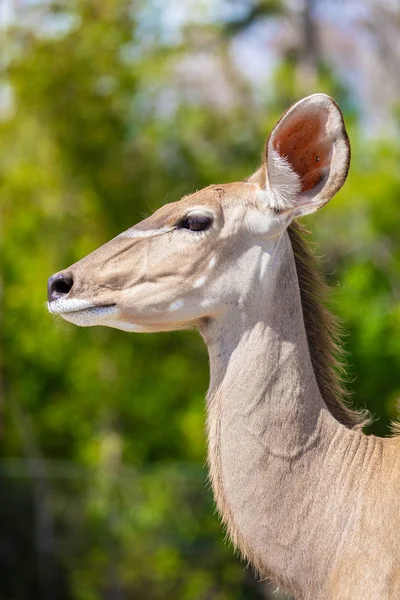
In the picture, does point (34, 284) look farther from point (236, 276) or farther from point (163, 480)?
point (236, 276)

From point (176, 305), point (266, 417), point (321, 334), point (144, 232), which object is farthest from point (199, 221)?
point (266, 417)

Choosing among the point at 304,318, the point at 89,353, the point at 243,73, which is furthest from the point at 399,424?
the point at 243,73

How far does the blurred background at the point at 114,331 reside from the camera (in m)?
15.4

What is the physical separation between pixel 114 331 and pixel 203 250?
40.9 feet

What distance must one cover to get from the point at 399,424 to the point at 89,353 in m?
13.3

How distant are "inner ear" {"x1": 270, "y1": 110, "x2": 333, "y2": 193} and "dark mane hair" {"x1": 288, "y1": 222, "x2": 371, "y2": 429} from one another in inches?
14.4

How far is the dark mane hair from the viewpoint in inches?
181

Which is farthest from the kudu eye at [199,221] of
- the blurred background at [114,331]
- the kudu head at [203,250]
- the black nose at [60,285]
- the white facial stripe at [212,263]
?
the blurred background at [114,331]

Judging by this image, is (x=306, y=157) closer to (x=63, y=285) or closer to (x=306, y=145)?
(x=306, y=145)

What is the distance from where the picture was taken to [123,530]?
51.2ft

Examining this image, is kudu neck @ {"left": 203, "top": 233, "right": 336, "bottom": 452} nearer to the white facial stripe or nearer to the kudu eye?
the white facial stripe

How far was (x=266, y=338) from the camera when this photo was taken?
443cm

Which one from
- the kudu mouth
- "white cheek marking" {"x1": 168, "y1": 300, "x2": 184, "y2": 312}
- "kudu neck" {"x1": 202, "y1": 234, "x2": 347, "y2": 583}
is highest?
the kudu mouth

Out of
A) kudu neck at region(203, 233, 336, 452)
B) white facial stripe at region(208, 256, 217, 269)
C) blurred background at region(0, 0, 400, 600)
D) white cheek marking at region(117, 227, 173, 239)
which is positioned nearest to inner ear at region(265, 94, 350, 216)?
kudu neck at region(203, 233, 336, 452)
